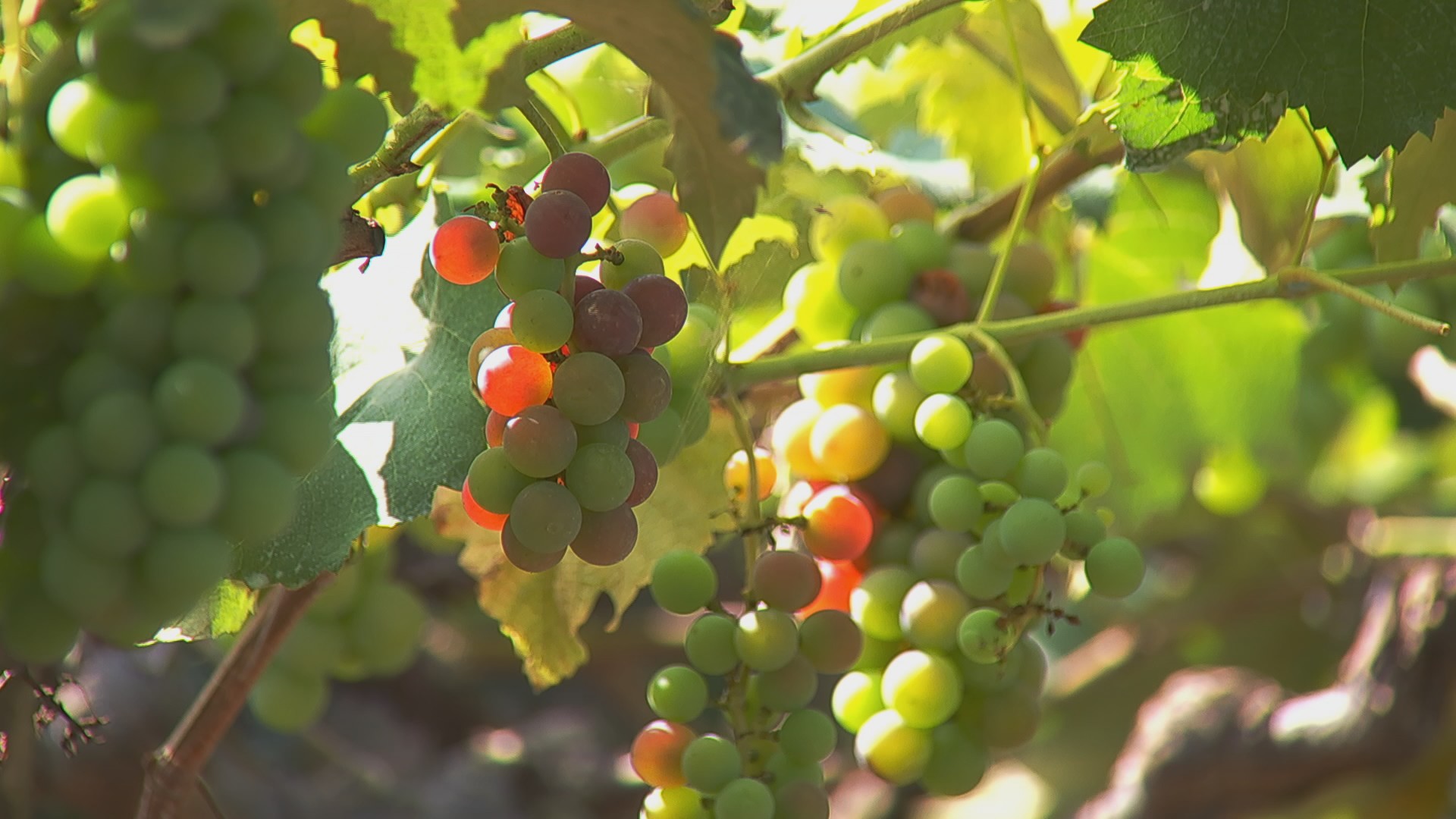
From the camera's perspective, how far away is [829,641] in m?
0.57

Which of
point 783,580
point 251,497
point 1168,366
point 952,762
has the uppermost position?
point 251,497

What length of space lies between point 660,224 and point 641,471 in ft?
0.47

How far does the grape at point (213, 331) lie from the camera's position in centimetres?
30

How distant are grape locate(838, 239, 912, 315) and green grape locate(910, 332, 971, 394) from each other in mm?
104

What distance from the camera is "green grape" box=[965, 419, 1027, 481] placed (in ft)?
1.86

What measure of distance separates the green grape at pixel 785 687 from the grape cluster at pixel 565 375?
0.14 meters

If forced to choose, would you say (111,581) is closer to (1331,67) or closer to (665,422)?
(665,422)

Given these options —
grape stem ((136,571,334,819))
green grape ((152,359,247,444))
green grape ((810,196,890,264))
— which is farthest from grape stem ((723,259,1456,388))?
green grape ((152,359,247,444))

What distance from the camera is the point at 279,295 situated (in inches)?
12.5

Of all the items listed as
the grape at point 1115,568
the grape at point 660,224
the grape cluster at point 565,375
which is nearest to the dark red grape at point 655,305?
the grape cluster at point 565,375

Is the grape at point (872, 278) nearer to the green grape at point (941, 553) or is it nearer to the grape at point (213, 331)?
the green grape at point (941, 553)

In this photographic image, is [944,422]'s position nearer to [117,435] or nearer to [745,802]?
[745,802]

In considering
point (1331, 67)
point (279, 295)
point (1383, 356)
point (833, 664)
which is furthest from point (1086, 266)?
point (279, 295)

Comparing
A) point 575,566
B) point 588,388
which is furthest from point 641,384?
point 575,566
